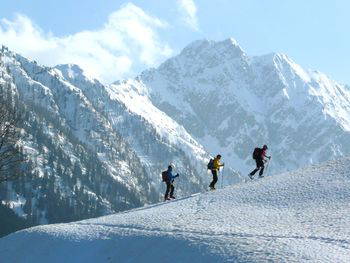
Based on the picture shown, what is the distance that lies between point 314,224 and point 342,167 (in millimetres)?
12379

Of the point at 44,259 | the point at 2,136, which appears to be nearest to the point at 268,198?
the point at 44,259

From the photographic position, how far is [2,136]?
134 feet

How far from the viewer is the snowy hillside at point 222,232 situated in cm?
2122

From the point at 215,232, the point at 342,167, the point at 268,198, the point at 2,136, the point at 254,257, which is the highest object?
the point at 2,136

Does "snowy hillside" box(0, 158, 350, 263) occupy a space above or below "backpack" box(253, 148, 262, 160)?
below

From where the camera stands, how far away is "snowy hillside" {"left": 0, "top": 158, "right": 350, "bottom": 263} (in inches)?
835

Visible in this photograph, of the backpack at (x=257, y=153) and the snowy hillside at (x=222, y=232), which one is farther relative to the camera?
the backpack at (x=257, y=153)

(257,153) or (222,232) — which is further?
(257,153)

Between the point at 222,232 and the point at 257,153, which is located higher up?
the point at 257,153

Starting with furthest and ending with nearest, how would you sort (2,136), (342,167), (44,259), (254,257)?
(2,136)
(342,167)
(44,259)
(254,257)

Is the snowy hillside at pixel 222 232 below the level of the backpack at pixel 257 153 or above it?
below

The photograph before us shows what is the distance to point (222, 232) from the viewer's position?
78.0 feet

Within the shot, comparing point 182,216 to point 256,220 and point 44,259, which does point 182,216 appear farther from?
point 44,259

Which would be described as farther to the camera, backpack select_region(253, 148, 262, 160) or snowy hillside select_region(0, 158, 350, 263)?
backpack select_region(253, 148, 262, 160)
